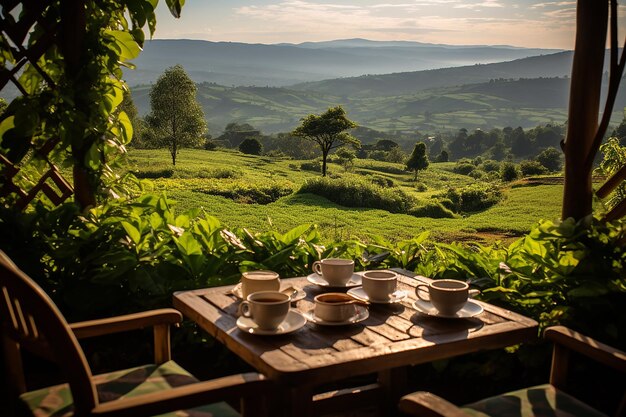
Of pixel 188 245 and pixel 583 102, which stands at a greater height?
pixel 583 102

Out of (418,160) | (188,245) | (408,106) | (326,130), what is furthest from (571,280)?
(408,106)

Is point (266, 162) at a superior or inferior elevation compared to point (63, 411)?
inferior

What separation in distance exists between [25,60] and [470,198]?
16.7 m

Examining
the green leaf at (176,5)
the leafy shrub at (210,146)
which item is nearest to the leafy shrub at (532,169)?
the leafy shrub at (210,146)

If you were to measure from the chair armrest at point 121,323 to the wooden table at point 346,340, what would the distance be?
2.2 inches

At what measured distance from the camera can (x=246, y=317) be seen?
4.79 ft

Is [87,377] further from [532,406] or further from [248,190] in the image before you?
[248,190]

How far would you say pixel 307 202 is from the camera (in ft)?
55.1

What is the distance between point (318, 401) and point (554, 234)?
0.93 meters

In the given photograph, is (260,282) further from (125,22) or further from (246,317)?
(125,22)

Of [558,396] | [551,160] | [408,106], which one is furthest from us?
[408,106]

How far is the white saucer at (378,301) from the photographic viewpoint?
161 cm

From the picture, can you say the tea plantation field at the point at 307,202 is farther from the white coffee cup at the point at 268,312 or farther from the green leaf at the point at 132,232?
the white coffee cup at the point at 268,312

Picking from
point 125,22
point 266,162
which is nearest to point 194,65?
Answer: point 266,162
